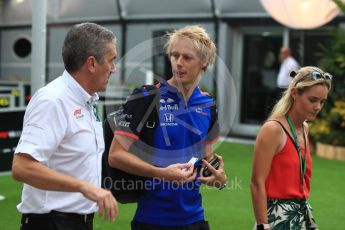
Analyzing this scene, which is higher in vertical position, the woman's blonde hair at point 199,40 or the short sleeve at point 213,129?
the woman's blonde hair at point 199,40

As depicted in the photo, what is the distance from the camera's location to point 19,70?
18734mm

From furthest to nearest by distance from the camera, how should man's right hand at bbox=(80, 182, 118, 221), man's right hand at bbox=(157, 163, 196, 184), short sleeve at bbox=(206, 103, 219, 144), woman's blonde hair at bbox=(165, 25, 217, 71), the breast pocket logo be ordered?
short sleeve at bbox=(206, 103, 219, 144), woman's blonde hair at bbox=(165, 25, 217, 71), man's right hand at bbox=(157, 163, 196, 184), the breast pocket logo, man's right hand at bbox=(80, 182, 118, 221)

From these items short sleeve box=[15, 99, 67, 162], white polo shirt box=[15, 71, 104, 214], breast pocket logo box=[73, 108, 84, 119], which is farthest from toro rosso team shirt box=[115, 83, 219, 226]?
short sleeve box=[15, 99, 67, 162]

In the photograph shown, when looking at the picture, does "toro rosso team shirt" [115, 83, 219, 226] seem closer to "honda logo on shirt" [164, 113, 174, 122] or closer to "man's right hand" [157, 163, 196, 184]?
"honda logo on shirt" [164, 113, 174, 122]

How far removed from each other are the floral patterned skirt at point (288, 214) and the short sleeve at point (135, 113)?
84cm

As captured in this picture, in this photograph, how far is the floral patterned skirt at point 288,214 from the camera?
10.3 ft

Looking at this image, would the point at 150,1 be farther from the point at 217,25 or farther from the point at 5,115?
the point at 5,115

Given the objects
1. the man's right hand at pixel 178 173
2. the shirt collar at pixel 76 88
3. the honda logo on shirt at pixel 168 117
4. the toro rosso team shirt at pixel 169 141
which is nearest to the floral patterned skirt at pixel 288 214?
the toro rosso team shirt at pixel 169 141

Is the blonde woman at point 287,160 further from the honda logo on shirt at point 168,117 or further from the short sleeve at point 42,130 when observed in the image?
the short sleeve at point 42,130

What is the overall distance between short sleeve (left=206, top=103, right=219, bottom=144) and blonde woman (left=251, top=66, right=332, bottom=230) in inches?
8.8

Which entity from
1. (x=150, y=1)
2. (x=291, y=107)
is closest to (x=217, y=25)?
(x=150, y=1)

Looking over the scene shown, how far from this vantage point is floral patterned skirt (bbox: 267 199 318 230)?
3.14 metres

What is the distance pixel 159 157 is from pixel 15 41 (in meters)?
16.8

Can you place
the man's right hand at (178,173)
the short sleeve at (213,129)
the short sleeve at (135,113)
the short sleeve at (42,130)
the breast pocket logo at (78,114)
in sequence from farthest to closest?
the short sleeve at (213,129) → the short sleeve at (135,113) → the man's right hand at (178,173) → the breast pocket logo at (78,114) → the short sleeve at (42,130)
